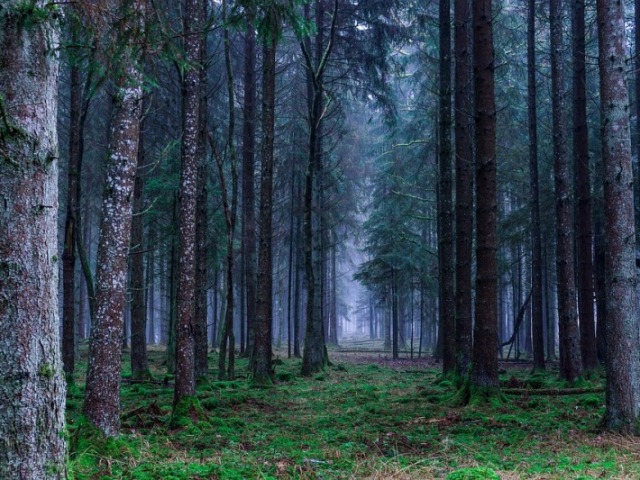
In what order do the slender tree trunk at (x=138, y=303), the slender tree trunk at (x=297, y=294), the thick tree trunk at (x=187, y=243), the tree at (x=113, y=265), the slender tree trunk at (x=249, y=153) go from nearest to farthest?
the tree at (x=113, y=265)
the thick tree trunk at (x=187, y=243)
the slender tree trunk at (x=138, y=303)
the slender tree trunk at (x=249, y=153)
the slender tree trunk at (x=297, y=294)

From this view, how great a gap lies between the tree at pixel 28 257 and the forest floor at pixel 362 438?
199 cm

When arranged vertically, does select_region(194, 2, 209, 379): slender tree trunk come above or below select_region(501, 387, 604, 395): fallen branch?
above

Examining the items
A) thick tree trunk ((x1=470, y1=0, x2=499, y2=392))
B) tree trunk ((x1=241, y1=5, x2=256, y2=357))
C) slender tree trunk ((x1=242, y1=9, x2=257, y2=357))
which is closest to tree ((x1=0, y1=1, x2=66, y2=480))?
thick tree trunk ((x1=470, y1=0, x2=499, y2=392))

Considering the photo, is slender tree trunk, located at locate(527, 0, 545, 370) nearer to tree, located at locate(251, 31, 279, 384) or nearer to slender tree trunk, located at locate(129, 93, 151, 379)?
tree, located at locate(251, 31, 279, 384)

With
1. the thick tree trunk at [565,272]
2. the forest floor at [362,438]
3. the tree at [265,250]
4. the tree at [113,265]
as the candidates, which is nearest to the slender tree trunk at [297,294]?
the tree at [265,250]

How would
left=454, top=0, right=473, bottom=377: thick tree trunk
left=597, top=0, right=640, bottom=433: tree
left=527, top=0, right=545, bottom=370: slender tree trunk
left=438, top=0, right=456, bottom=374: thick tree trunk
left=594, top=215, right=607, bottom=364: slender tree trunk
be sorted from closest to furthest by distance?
left=597, top=0, right=640, bottom=433: tree < left=454, top=0, right=473, bottom=377: thick tree trunk < left=438, top=0, right=456, bottom=374: thick tree trunk < left=527, top=0, right=545, bottom=370: slender tree trunk < left=594, top=215, right=607, bottom=364: slender tree trunk

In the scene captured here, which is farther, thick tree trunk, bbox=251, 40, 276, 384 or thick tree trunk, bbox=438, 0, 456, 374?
thick tree trunk, bbox=438, 0, 456, 374

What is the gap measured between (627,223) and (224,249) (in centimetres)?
1729

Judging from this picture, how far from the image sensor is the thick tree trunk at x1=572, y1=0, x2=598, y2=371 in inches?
568

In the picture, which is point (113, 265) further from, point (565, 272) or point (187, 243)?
point (565, 272)

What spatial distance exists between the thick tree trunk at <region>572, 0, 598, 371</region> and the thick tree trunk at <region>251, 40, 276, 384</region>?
826 centimetres

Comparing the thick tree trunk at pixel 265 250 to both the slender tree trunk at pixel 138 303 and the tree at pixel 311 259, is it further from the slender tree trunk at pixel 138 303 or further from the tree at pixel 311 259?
the slender tree trunk at pixel 138 303

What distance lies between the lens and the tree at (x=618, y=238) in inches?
289

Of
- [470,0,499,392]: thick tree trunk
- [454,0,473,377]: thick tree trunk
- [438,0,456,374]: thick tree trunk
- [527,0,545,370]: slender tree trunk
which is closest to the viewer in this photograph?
[470,0,499,392]: thick tree trunk
